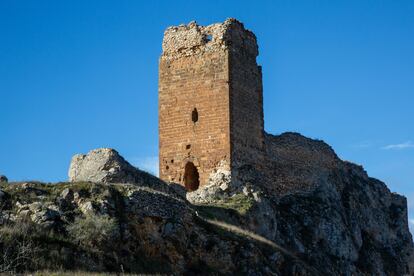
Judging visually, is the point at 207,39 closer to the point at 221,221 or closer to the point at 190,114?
the point at 190,114

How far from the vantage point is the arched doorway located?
1000 inches

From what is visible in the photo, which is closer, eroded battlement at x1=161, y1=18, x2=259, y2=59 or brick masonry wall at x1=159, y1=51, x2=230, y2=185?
brick masonry wall at x1=159, y1=51, x2=230, y2=185

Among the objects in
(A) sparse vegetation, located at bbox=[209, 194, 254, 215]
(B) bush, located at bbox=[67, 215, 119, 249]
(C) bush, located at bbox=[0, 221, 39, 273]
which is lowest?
(C) bush, located at bbox=[0, 221, 39, 273]

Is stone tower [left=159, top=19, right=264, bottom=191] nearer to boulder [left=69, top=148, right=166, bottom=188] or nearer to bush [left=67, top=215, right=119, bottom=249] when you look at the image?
boulder [left=69, top=148, right=166, bottom=188]

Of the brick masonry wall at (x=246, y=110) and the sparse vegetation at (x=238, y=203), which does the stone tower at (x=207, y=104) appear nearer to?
the brick masonry wall at (x=246, y=110)

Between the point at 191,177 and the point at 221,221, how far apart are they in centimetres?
516

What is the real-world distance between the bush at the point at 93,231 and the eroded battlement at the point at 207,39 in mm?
11772

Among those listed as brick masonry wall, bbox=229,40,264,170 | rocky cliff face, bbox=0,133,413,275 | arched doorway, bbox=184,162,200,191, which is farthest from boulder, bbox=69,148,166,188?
brick masonry wall, bbox=229,40,264,170

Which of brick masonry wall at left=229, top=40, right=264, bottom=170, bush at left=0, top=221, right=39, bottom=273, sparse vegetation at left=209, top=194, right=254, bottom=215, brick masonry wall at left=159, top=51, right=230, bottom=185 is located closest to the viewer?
bush at left=0, top=221, right=39, bottom=273

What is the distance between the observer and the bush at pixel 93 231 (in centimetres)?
1421

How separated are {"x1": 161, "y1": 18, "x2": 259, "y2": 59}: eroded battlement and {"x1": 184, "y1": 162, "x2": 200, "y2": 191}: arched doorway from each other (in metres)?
3.81

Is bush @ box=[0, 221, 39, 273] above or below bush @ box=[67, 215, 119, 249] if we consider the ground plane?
A: below

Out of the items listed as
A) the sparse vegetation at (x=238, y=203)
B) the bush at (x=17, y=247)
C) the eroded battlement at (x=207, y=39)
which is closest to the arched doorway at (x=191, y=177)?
the sparse vegetation at (x=238, y=203)

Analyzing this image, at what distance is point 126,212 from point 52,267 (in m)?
2.68
